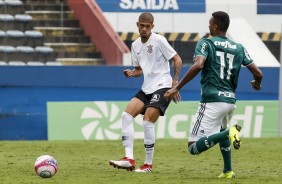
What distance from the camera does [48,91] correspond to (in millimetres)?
21547

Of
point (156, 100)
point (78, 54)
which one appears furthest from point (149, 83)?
point (78, 54)

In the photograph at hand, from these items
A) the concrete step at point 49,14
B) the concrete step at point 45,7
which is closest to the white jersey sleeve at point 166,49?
the concrete step at point 49,14

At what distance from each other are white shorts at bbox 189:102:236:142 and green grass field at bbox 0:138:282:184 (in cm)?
54

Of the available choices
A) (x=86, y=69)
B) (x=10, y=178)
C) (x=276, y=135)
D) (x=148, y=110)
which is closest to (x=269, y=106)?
(x=276, y=135)

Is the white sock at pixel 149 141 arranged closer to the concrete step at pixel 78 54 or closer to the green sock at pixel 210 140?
the green sock at pixel 210 140

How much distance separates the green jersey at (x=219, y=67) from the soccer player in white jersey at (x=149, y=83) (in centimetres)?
128

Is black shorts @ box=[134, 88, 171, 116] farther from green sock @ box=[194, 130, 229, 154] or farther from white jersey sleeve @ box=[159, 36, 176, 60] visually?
green sock @ box=[194, 130, 229, 154]

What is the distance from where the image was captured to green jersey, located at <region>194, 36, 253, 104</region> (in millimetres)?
10023

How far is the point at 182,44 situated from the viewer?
2241cm

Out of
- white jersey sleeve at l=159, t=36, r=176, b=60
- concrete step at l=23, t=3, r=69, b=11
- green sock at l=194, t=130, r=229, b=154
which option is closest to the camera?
green sock at l=194, t=130, r=229, b=154

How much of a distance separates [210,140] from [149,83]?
196cm

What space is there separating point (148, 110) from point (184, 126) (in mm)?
8903

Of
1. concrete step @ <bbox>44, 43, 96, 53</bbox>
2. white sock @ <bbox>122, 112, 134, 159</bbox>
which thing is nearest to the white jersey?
white sock @ <bbox>122, 112, 134, 159</bbox>

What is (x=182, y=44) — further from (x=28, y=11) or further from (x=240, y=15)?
(x=28, y=11)
